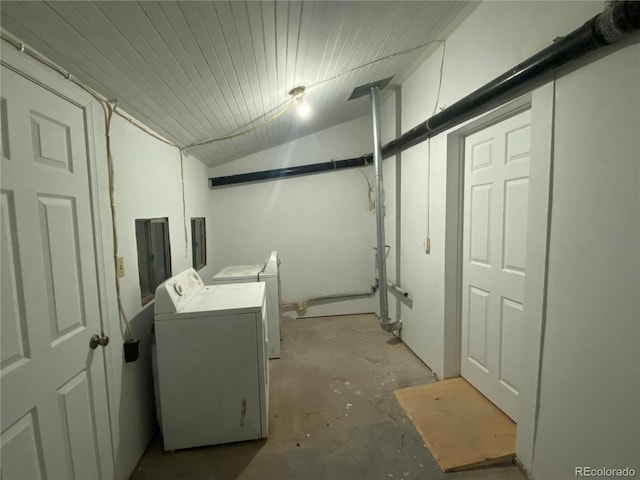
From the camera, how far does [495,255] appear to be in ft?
6.07

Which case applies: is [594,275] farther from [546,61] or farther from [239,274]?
[239,274]

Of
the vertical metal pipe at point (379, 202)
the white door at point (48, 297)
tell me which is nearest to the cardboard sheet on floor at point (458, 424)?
the vertical metal pipe at point (379, 202)

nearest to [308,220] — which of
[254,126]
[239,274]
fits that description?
[239,274]

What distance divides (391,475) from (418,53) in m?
2.96

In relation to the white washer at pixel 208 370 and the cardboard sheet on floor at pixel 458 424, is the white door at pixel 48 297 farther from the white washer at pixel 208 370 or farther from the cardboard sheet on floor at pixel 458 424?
the cardboard sheet on floor at pixel 458 424

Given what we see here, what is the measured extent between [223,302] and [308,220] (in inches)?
86.0

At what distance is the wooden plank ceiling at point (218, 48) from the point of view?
0.97m

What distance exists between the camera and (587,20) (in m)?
1.07

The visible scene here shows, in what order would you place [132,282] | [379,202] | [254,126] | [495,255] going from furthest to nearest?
[379,202] < [254,126] < [495,255] < [132,282]

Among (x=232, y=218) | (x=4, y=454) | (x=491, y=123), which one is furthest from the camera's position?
(x=232, y=218)

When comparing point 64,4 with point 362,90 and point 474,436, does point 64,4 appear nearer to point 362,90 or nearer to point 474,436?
point 362,90

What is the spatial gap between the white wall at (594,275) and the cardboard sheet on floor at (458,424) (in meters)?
Result: 0.31

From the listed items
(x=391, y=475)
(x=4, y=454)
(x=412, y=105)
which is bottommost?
(x=391, y=475)

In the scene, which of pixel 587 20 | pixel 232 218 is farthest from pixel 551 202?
pixel 232 218
